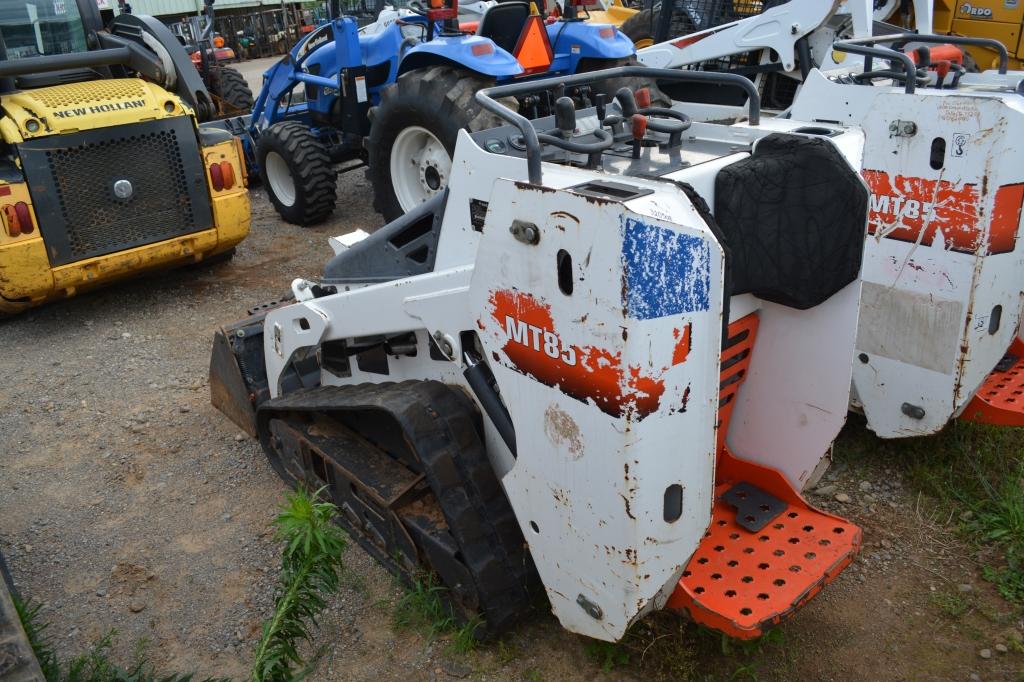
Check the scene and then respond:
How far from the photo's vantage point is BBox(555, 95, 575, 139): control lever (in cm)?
265

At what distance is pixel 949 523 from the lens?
3.54 m

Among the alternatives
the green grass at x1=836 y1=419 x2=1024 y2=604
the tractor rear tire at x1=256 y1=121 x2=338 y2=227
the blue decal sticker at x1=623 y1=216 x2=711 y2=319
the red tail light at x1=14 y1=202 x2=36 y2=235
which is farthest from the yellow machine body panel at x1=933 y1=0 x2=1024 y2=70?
the red tail light at x1=14 y1=202 x2=36 y2=235

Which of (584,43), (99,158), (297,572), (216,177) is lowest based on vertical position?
(297,572)

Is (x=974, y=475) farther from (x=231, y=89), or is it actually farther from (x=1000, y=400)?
(x=231, y=89)

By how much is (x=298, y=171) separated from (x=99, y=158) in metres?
1.91

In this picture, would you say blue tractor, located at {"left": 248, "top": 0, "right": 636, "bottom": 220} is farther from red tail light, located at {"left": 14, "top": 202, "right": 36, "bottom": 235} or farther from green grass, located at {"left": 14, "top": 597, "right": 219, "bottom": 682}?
green grass, located at {"left": 14, "top": 597, "right": 219, "bottom": 682}

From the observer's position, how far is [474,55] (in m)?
5.93

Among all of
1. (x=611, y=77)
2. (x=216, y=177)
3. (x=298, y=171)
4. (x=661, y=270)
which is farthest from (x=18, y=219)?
(x=661, y=270)

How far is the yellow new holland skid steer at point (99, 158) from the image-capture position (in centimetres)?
524

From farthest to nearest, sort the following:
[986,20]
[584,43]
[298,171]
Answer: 1. [986,20]
2. [298,171]
3. [584,43]

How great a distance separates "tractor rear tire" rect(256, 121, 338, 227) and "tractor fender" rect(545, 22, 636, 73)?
2077 mm

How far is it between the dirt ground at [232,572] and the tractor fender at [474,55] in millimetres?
2598

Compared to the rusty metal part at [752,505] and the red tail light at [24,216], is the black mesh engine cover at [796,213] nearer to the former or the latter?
the rusty metal part at [752,505]

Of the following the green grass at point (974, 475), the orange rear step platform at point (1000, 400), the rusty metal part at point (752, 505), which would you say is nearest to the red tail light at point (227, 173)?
the green grass at point (974, 475)
